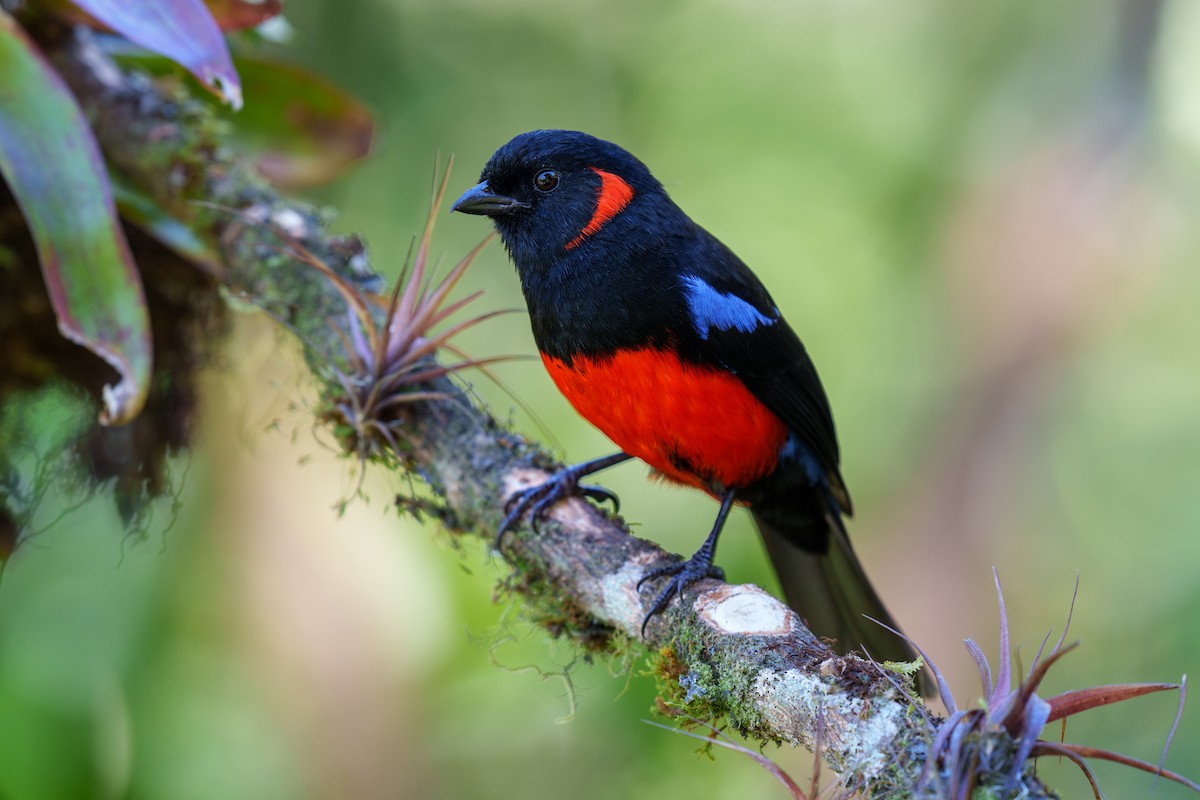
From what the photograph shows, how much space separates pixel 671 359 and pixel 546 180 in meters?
0.77

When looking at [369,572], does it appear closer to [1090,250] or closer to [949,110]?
[1090,250]

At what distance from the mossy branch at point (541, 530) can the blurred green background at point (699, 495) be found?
193mm

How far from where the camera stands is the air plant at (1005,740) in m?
1.32

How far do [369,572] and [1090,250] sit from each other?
174 inches

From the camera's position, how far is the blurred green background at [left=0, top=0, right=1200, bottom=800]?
13.7 ft

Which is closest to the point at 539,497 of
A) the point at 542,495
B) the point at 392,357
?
the point at 542,495

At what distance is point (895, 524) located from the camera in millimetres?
5777

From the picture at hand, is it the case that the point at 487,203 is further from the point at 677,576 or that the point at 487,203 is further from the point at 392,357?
the point at 677,576

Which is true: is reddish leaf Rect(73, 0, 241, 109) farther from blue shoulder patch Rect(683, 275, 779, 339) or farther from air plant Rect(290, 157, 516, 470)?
blue shoulder patch Rect(683, 275, 779, 339)

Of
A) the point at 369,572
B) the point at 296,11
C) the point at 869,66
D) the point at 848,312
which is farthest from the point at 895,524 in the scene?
the point at 296,11

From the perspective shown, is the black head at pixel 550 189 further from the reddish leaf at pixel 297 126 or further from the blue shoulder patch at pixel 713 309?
the reddish leaf at pixel 297 126

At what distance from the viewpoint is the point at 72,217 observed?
2.53 m

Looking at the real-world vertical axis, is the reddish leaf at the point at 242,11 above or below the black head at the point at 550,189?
above

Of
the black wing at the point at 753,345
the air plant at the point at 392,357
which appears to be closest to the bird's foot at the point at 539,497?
the air plant at the point at 392,357
